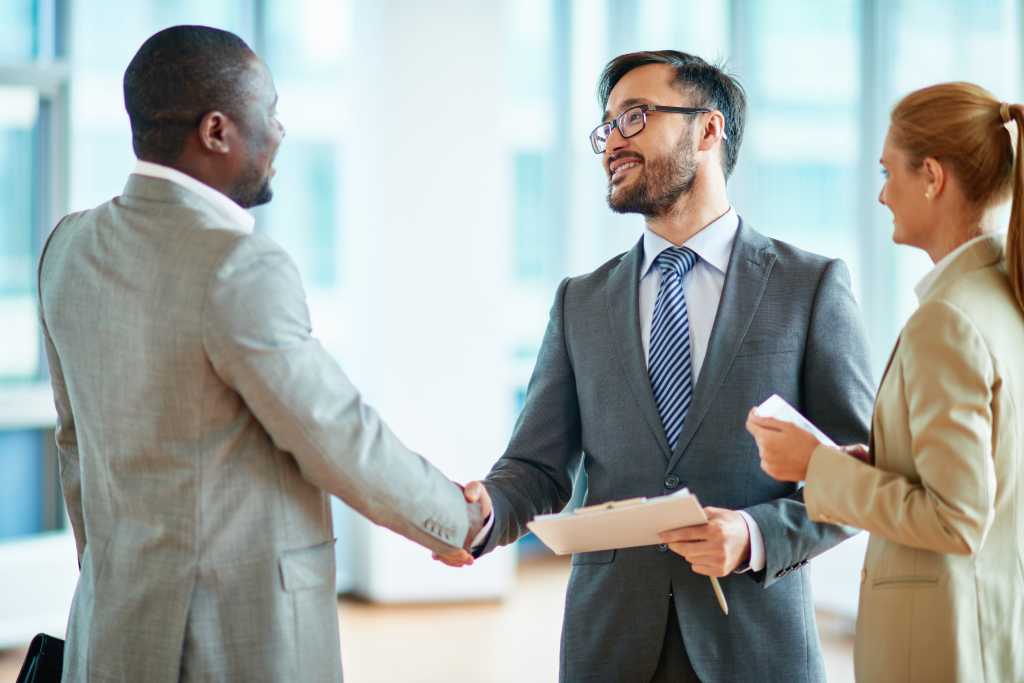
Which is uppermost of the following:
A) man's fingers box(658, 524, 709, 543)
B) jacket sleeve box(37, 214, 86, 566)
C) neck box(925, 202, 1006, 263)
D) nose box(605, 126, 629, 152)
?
nose box(605, 126, 629, 152)

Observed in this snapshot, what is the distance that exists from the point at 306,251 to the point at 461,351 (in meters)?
1.05

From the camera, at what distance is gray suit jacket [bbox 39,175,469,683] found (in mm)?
1604

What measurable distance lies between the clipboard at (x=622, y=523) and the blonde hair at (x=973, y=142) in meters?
0.61

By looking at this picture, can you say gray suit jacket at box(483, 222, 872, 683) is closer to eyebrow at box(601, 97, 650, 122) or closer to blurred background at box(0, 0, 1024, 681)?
eyebrow at box(601, 97, 650, 122)

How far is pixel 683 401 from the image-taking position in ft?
6.56

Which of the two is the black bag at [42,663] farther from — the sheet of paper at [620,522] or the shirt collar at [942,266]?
the shirt collar at [942,266]

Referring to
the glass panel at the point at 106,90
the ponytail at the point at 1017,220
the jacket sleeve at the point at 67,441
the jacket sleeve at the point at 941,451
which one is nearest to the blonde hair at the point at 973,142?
the ponytail at the point at 1017,220

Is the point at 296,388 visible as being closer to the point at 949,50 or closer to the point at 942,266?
the point at 942,266

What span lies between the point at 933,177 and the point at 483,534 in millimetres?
1040

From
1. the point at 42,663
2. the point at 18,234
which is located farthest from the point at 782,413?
the point at 18,234

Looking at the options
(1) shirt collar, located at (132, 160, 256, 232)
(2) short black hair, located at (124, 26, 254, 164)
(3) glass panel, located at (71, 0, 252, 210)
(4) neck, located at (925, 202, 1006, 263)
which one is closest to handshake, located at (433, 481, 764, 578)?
(4) neck, located at (925, 202, 1006, 263)

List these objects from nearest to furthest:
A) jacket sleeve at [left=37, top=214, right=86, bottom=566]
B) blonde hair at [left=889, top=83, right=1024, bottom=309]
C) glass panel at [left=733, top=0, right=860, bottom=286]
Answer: blonde hair at [left=889, top=83, right=1024, bottom=309]
jacket sleeve at [left=37, top=214, right=86, bottom=566]
glass panel at [left=733, top=0, right=860, bottom=286]

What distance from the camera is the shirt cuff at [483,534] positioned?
6.79ft

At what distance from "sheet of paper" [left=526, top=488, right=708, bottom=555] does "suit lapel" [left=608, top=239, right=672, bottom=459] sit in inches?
9.3
